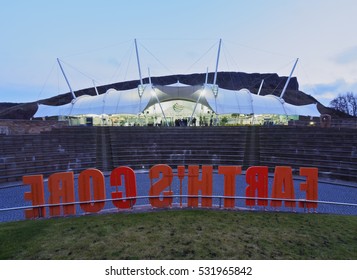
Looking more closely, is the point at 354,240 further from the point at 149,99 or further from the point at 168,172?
the point at 149,99

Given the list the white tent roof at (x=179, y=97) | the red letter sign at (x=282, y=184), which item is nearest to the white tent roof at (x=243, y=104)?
the white tent roof at (x=179, y=97)

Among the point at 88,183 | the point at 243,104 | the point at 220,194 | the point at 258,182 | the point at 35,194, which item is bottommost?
the point at 220,194

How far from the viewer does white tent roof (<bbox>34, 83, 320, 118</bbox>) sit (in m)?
37.7

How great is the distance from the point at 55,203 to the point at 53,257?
3028 millimetres

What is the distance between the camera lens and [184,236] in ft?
16.3

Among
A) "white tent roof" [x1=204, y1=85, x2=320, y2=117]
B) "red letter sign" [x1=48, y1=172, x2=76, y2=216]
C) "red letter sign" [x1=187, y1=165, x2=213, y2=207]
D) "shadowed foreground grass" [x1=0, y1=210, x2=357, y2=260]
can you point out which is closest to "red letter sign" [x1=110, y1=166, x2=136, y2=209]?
"shadowed foreground grass" [x1=0, y1=210, x2=357, y2=260]

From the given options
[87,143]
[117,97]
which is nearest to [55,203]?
[87,143]

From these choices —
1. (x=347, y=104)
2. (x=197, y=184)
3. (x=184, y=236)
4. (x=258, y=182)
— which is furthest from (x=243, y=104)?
(x=347, y=104)

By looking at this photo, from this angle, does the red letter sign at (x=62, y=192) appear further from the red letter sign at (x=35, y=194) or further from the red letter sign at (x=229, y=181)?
the red letter sign at (x=229, y=181)

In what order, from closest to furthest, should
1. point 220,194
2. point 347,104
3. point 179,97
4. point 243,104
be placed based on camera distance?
point 220,194 → point 243,104 → point 179,97 → point 347,104

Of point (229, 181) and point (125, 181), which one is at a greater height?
point (125, 181)

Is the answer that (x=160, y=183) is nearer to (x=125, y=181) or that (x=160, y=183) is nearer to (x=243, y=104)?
(x=125, y=181)

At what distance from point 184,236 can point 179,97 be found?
3997 centimetres

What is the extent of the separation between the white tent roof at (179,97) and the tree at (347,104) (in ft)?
199
